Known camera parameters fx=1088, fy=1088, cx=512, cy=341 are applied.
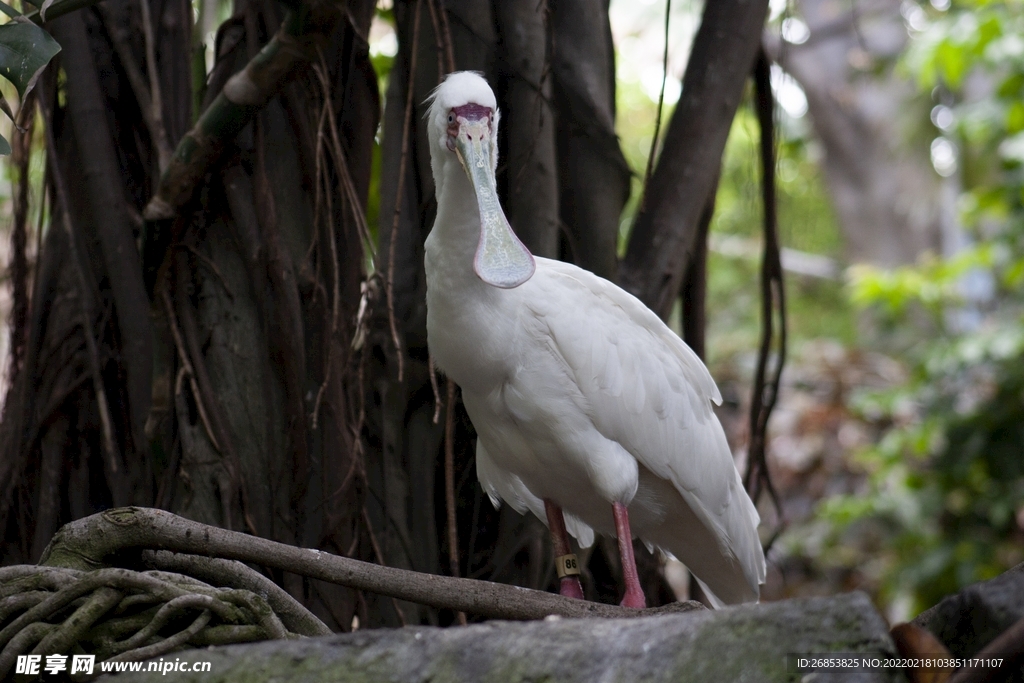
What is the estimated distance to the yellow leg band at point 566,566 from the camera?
2.76 metres

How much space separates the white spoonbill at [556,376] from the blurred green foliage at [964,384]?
376cm

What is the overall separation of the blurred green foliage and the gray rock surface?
504 centimetres

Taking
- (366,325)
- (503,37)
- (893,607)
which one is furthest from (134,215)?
(893,607)

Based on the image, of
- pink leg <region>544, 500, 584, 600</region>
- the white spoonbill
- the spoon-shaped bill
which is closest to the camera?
the spoon-shaped bill

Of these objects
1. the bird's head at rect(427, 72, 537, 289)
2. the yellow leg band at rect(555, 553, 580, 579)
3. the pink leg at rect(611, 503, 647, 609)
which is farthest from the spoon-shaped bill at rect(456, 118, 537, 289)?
the yellow leg band at rect(555, 553, 580, 579)

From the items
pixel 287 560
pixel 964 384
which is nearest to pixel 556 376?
pixel 287 560

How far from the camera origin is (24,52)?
1944 millimetres

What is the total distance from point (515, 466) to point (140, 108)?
1.59 metres

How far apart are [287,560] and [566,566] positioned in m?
1.00

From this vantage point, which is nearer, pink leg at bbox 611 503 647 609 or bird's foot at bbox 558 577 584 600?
pink leg at bbox 611 503 647 609

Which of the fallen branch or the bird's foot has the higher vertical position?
the fallen branch

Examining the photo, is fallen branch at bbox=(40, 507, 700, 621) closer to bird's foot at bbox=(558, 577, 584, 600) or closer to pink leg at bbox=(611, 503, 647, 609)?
pink leg at bbox=(611, 503, 647, 609)

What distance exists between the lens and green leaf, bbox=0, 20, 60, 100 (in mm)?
1927

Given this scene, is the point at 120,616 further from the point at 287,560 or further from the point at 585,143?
the point at 585,143
